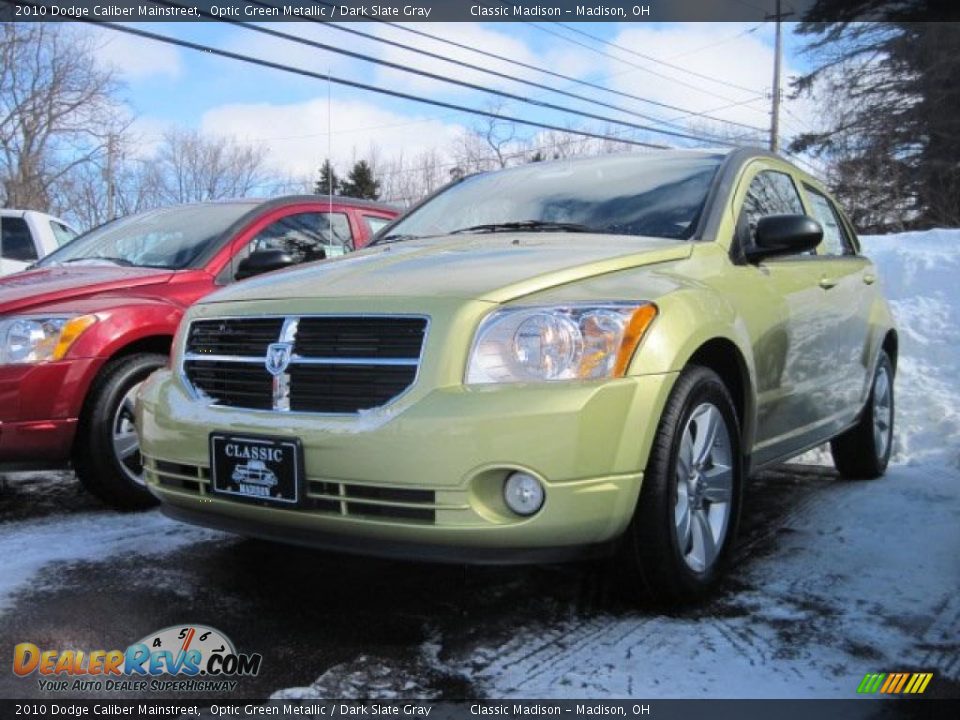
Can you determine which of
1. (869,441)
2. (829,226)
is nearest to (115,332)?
(829,226)

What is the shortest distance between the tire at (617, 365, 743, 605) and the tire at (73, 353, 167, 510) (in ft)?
8.17

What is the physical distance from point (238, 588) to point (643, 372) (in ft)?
5.44

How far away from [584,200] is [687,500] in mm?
1520

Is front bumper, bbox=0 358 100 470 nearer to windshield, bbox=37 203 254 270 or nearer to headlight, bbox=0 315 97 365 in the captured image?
headlight, bbox=0 315 97 365

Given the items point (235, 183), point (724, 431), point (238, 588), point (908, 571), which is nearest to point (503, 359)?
point (724, 431)

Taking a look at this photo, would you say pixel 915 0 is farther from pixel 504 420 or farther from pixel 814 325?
pixel 504 420

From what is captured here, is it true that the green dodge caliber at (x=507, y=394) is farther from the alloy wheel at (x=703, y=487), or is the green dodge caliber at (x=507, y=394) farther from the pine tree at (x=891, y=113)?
the pine tree at (x=891, y=113)

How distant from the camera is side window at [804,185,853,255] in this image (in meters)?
4.70

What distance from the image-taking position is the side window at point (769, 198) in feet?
12.3

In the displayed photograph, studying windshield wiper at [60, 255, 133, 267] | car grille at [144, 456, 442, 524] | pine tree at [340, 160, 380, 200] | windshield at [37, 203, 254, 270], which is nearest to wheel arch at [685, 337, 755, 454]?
car grille at [144, 456, 442, 524]

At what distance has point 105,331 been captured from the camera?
→ 13.3 ft

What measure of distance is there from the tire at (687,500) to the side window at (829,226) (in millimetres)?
1903

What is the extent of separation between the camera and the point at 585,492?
8.09 ft

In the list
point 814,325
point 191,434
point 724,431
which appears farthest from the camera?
point 814,325
